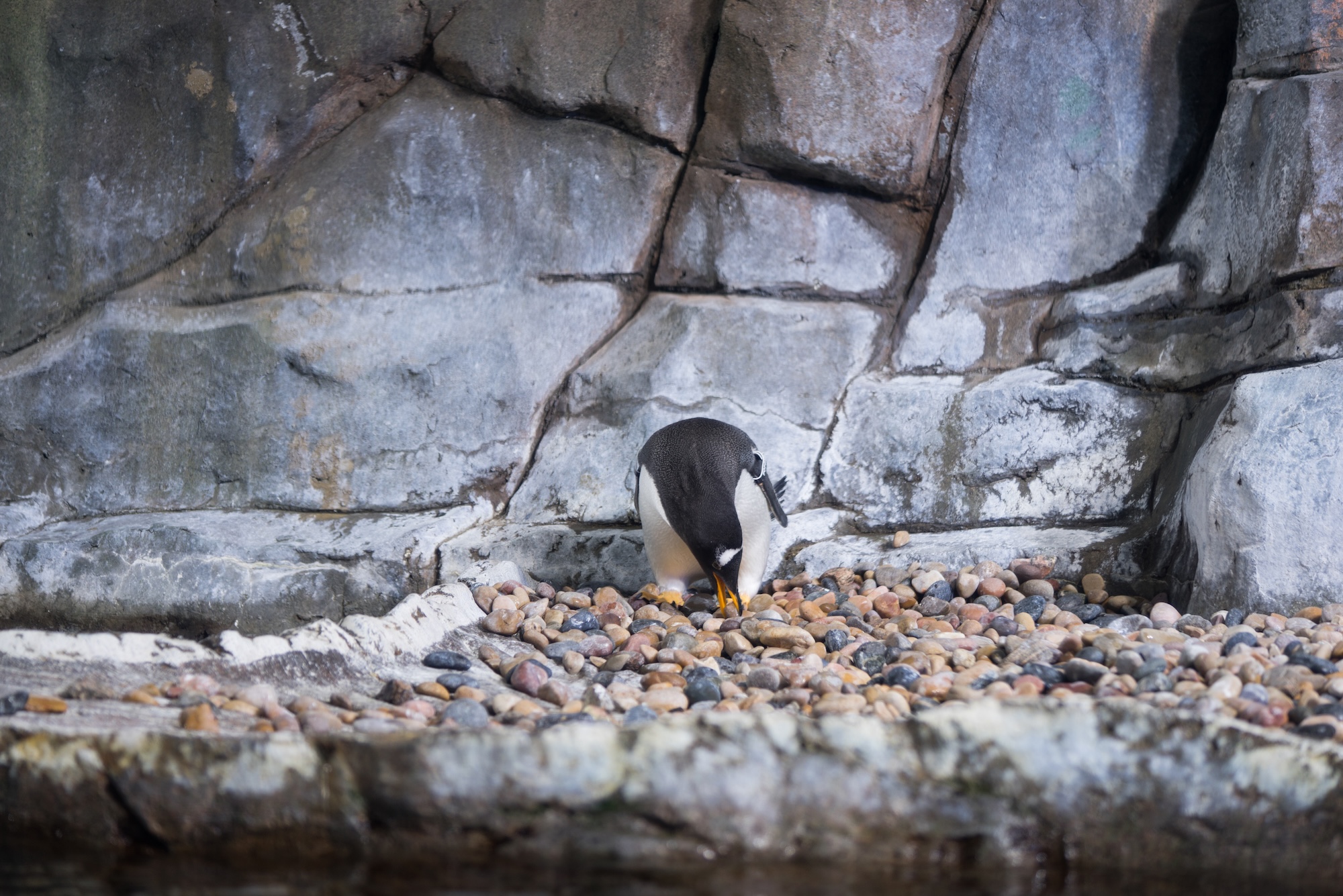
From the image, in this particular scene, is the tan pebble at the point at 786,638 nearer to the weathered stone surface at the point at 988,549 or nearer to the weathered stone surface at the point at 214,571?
the weathered stone surface at the point at 988,549

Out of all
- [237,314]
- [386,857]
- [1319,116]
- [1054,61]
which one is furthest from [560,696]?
[1054,61]

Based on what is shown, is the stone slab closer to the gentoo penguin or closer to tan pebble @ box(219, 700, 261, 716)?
the gentoo penguin

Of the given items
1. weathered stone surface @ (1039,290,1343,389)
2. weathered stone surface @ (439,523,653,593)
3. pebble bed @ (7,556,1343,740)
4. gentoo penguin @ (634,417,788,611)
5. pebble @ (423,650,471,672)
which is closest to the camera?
pebble bed @ (7,556,1343,740)

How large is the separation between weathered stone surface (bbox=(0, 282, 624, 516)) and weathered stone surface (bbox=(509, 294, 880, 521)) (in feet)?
0.79

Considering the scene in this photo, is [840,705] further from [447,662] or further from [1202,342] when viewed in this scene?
→ [1202,342]

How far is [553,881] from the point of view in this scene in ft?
6.20

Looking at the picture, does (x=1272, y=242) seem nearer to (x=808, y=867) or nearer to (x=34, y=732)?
(x=808, y=867)

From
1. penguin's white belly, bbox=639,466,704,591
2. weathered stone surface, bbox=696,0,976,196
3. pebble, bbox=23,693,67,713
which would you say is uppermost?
weathered stone surface, bbox=696,0,976,196

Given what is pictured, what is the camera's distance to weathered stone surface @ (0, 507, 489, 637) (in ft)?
14.9

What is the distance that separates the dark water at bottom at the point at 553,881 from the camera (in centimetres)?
185

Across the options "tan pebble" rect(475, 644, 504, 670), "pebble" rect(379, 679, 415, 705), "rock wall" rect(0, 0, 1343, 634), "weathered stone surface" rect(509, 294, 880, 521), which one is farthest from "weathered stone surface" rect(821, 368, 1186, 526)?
"pebble" rect(379, 679, 415, 705)

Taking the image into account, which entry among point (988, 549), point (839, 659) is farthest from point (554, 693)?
point (988, 549)

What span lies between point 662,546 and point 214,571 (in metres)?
1.89

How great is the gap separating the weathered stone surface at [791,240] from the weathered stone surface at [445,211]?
0.25m
